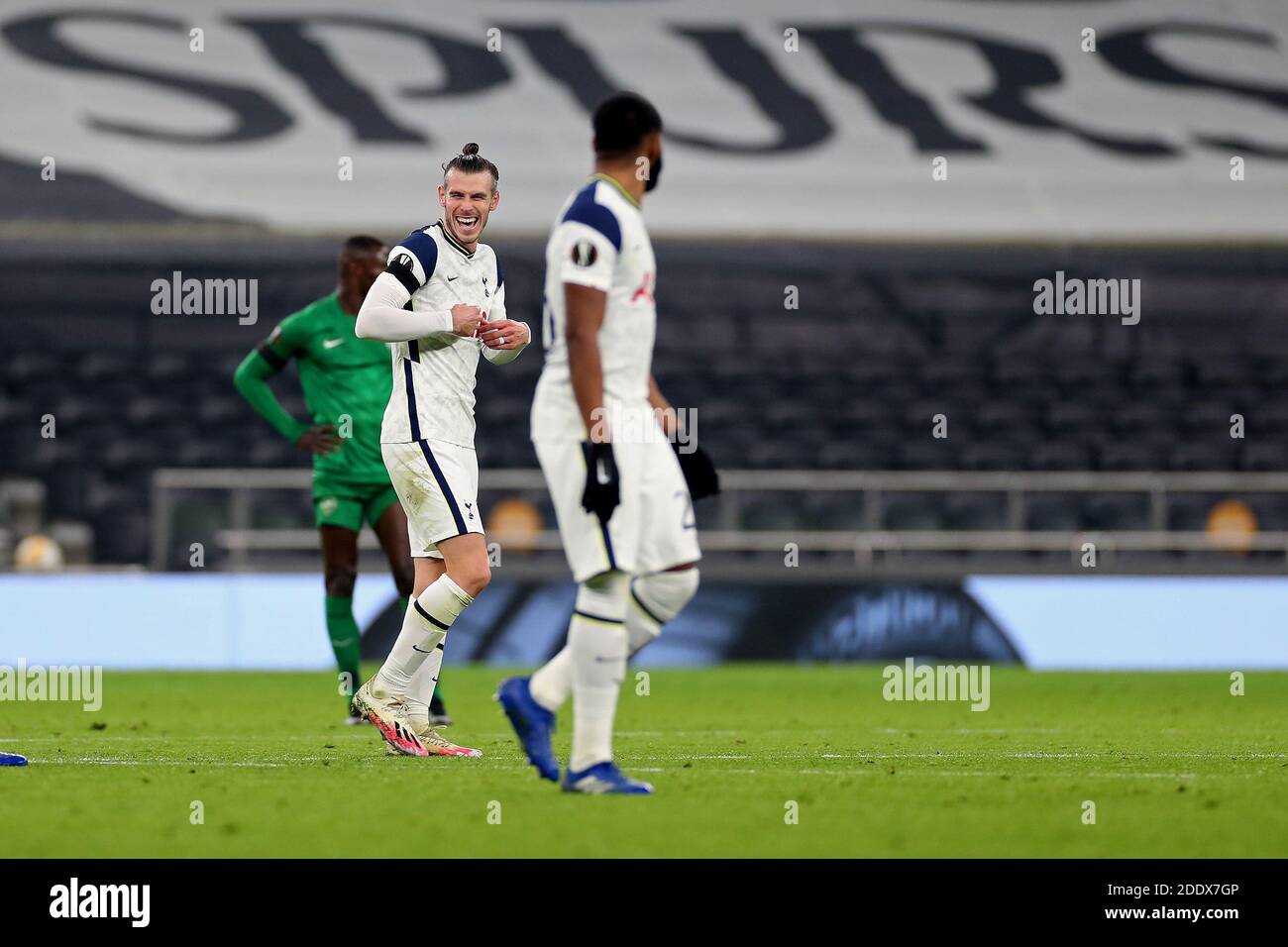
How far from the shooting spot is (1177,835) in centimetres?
502

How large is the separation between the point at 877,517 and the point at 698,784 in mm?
10535

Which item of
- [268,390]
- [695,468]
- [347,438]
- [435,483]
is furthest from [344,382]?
[695,468]

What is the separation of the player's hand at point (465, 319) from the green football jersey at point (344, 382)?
2432mm

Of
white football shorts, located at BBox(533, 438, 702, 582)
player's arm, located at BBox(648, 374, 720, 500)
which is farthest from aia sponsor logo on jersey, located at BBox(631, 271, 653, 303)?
white football shorts, located at BBox(533, 438, 702, 582)

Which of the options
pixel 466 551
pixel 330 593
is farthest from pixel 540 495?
pixel 466 551

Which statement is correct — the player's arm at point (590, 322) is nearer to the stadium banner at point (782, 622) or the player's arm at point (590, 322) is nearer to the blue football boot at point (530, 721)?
the blue football boot at point (530, 721)

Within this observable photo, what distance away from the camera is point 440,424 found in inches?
289

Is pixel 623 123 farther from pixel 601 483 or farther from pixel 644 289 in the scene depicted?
pixel 601 483

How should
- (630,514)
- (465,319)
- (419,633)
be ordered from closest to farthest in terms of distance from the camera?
1. (630,514)
2. (465,319)
3. (419,633)

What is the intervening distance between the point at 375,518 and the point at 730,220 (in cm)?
1251

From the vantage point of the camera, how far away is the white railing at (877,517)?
52.7ft

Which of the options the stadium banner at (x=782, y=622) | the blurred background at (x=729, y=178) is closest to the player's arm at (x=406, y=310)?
the stadium banner at (x=782, y=622)

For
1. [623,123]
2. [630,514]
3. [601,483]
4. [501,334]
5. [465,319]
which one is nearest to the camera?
[601,483]

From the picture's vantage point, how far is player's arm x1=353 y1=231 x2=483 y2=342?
268 inches
